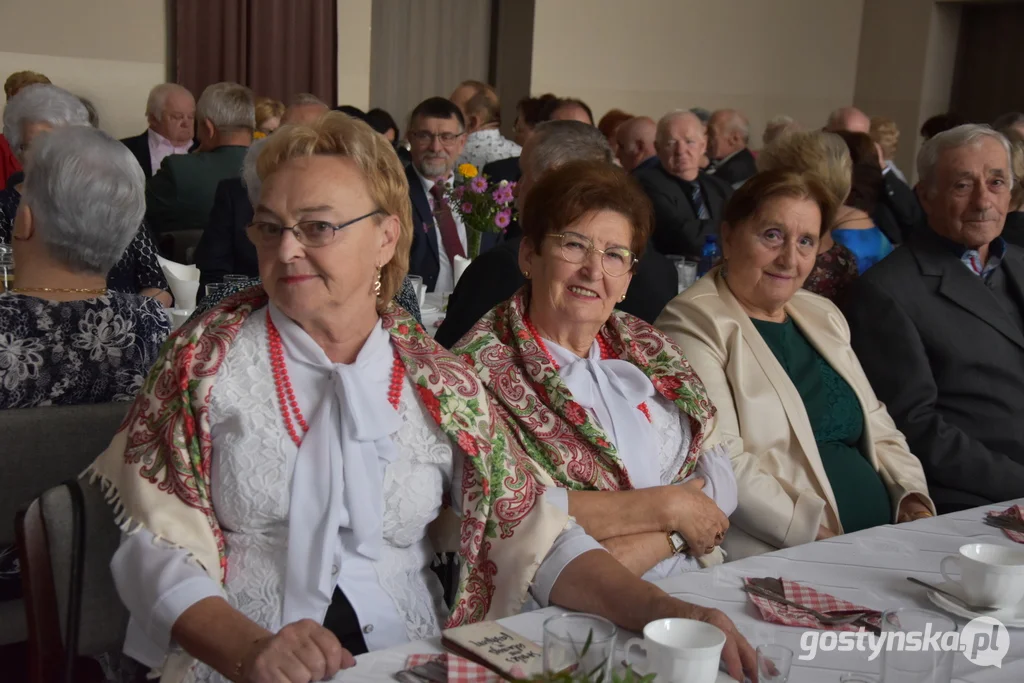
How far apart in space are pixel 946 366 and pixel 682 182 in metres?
3.84

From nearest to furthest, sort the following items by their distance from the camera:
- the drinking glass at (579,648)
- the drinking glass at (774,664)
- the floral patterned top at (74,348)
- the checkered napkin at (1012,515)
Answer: the drinking glass at (579,648) < the drinking glass at (774,664) < the checkered napkin at (1012,515) < the floral patterned top at (74,348)

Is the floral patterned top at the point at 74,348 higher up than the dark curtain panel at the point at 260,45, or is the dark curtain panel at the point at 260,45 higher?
the dark curtain panel at the point at 260,45

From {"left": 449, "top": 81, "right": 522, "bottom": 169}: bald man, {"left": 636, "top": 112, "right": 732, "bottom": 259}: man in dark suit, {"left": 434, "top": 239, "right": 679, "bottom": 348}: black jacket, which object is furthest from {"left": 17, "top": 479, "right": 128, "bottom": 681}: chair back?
{"left": 449, "top": 81, "right": 522, "bottom": 169}: bald man

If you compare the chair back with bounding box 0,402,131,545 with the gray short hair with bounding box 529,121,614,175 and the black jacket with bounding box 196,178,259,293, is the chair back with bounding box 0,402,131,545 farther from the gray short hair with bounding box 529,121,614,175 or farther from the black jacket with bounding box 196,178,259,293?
the black jacket with bounding box 196,178,259,293

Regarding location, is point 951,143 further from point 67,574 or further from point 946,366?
point 67,574

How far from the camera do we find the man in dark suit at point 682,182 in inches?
240

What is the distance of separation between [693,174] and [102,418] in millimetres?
5307

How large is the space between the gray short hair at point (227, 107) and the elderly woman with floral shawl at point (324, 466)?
3.93 metres

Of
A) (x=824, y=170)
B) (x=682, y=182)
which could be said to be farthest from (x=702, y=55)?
(x=824, y=170)

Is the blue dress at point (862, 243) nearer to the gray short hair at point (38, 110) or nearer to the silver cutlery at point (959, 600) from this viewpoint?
the silver cutlery at point (959, 600)

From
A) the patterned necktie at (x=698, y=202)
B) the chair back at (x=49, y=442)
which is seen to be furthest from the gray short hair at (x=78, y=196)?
the patterned necktie at (x=698, y=202)

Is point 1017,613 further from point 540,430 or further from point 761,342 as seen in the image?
point 761,342

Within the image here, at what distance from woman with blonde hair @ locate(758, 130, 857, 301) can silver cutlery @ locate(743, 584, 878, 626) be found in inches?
65.5

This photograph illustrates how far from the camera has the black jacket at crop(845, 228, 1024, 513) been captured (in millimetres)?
2896
